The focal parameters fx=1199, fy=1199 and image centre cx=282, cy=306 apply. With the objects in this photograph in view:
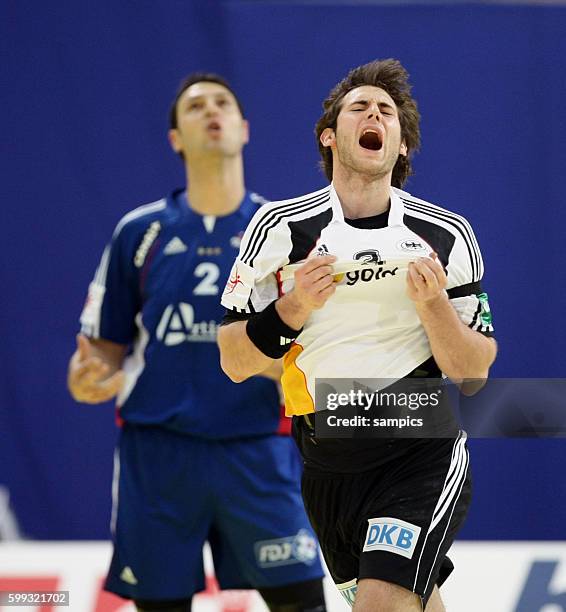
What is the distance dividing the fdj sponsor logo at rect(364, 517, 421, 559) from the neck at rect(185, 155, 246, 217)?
218 cm

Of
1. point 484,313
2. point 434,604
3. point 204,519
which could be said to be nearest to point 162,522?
point 204,519

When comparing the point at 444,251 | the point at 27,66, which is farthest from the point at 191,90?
the point at 444,251

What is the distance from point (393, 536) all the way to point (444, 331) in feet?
2.01

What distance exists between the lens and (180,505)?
5.01 meters

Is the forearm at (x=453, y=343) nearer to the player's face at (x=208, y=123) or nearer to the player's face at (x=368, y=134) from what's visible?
the player's face at (x=368, y=134)

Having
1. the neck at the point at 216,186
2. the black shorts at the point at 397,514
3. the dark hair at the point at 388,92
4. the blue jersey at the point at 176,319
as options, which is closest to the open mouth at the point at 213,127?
→ the neck at the point at 216,186

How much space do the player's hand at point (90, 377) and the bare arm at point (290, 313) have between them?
1.28 metres

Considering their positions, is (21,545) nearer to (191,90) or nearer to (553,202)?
(191,90)

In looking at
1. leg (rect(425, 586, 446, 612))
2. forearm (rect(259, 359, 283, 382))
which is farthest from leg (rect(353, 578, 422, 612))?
forearm (rect(259, 359, 283, 382))

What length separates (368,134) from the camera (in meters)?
3.66

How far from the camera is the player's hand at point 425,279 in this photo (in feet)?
10.9

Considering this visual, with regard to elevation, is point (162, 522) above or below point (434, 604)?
below

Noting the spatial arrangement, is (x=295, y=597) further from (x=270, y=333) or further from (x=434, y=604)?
(x=270, y=333)

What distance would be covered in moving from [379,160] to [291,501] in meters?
1.92
